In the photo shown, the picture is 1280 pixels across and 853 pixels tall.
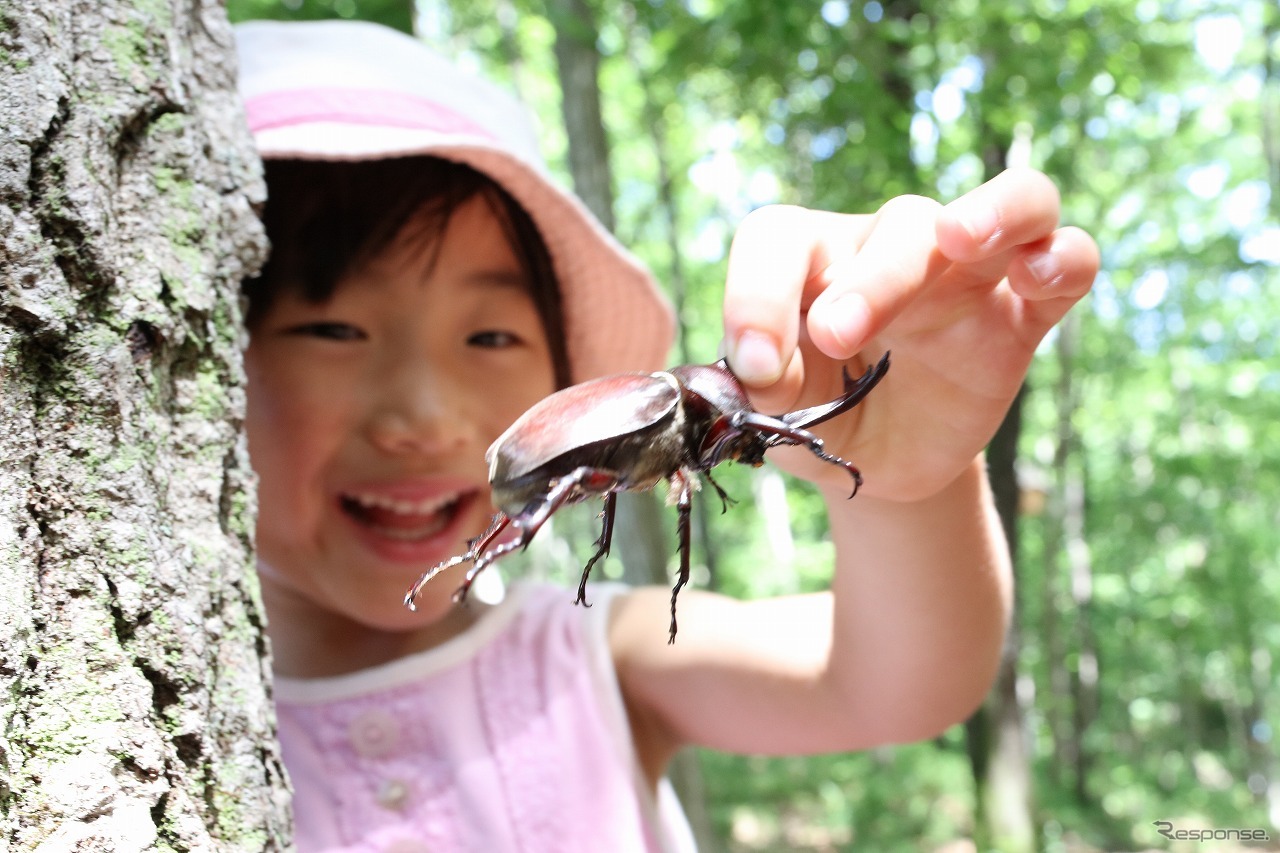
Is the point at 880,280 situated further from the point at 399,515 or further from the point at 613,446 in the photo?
the point at 399,515

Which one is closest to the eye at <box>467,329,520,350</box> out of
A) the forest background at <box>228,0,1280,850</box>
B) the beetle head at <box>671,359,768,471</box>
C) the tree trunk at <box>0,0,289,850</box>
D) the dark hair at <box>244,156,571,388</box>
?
the dark hair at <box>244,156,571,388</box>

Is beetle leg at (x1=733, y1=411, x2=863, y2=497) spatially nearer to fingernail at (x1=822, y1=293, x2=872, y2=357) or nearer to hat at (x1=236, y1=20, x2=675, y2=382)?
fingernail at (x1=822, y1=293, x2=872, y2=357)

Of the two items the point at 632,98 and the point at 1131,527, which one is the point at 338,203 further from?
the point at 1131,527

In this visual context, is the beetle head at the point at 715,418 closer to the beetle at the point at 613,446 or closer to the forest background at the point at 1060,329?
the beetle at the point at 613,446

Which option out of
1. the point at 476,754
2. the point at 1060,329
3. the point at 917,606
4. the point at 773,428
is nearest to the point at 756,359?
the point at 773,428

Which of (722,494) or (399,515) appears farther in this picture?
(399,515)

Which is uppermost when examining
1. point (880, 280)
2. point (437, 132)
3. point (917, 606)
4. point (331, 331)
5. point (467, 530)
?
point (437, 132)
